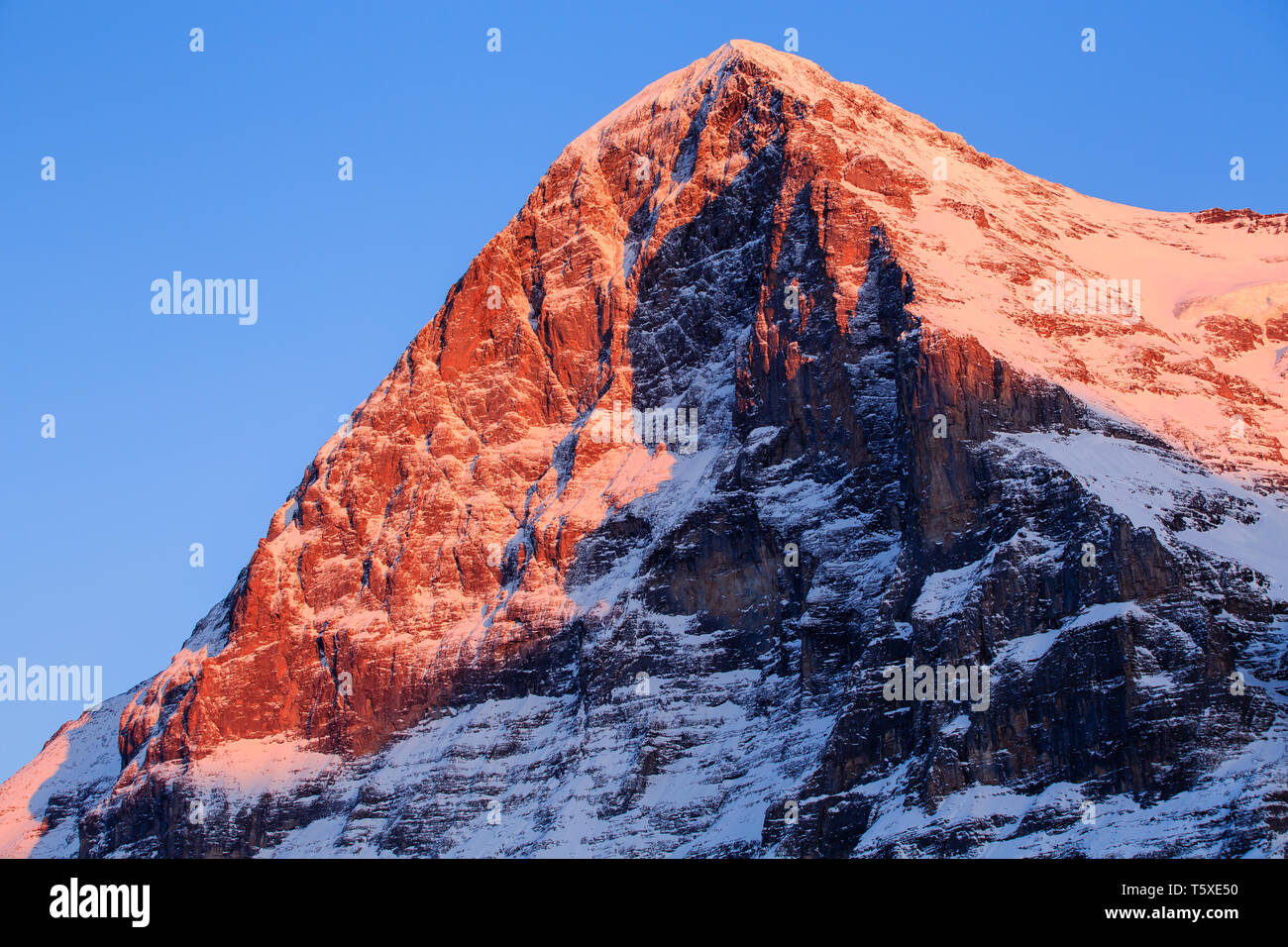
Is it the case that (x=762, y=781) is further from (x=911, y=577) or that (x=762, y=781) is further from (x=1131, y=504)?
(x=1131, y=504)

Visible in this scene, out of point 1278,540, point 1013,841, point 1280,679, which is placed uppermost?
point 1278,540
